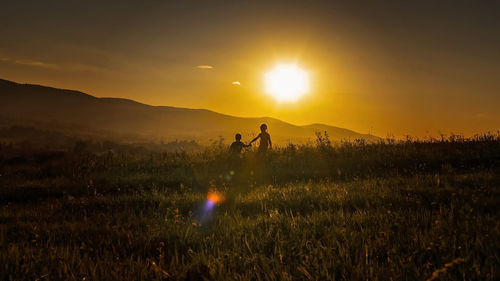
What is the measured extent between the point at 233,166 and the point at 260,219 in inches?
258

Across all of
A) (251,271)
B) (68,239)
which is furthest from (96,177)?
(251,271)

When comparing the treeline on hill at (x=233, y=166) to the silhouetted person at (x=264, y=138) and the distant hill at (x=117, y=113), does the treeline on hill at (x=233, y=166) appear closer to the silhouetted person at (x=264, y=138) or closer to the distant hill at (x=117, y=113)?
the silhouetted person at (x=264, y=138)

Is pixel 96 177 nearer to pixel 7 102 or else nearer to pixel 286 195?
pixel 286 195

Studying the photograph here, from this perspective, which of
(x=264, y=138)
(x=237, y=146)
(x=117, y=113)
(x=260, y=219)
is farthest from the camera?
(x=117, y=113)

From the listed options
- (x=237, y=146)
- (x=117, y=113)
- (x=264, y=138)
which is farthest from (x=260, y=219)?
(x=117, y=113)

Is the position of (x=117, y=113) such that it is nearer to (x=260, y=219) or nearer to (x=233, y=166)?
(x=233, y=166)

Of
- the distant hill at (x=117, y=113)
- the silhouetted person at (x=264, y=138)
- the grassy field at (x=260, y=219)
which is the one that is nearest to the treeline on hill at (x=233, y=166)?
the grassy field at (x=260, y=219)

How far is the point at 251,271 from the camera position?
2.62 m

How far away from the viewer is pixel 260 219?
14.3ft

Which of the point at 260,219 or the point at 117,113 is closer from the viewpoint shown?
the point at 260,219

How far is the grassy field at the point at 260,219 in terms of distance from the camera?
105 inches

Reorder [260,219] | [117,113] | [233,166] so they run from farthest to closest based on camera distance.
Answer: [117,113] < [233,166] < [260,219]

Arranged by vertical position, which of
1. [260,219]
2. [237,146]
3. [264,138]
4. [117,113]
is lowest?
[260,219]

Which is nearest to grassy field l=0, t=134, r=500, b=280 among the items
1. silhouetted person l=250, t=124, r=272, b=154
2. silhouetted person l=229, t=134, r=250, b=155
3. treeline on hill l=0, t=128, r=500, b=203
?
treeline on hill l=0, t=128, r=500, b=203
